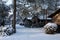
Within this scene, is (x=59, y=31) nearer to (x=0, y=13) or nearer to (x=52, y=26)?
(x=52, y=26)

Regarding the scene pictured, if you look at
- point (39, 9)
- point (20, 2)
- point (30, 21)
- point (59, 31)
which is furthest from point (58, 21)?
point (30, 21)

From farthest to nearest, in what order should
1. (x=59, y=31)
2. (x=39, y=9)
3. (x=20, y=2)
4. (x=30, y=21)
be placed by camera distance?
(x=30, y=21)
(x=39, y=9)
(x=20, y=2)
(x=59, y=31)

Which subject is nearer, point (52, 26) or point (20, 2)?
point (52, 26)

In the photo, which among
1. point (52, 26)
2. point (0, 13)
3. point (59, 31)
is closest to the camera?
point (52, 26)

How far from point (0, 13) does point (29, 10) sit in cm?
784

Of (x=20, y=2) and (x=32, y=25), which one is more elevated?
(x=20, y=2)

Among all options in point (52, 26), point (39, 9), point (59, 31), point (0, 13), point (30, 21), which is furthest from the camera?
point (30, 21)

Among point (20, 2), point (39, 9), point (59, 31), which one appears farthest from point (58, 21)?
point (39, 9)

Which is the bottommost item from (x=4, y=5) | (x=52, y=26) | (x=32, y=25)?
(x=32, y=25)

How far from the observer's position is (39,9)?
38219mm

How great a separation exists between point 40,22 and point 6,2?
10425 mm

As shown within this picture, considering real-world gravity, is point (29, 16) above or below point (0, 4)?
below

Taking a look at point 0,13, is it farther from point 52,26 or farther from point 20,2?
point 52,26

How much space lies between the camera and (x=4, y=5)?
115 ft
